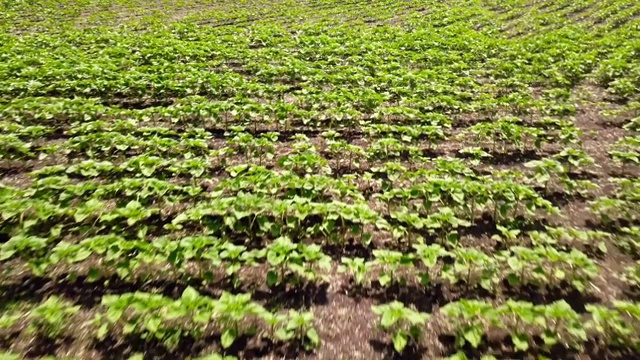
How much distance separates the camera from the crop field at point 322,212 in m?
3.52

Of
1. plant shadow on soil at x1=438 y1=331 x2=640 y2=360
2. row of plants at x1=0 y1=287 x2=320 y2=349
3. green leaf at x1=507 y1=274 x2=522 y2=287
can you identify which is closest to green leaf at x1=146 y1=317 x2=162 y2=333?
row of plants at x1=0 y1=287 x2=320 y2=349

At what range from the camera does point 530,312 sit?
331 centimetres

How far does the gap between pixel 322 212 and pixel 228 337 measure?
203cm

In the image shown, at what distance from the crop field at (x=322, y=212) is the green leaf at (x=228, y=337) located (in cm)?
12

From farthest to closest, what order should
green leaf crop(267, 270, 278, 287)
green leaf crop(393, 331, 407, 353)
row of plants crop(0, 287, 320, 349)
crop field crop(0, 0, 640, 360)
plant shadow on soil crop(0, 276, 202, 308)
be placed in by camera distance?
green leaf crop(267, 270, 278, 287)
plant shadow on soil crop(0, 276, 202, 308)
crop field crop(0, 0, 640, 360)
row of plants crop(0, 287, 320, 349)
green leaf crop(393, 331, 407, 353)

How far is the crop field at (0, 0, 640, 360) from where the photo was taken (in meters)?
3.52

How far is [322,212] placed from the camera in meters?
4.98

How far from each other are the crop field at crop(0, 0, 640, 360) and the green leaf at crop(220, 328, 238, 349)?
12cm

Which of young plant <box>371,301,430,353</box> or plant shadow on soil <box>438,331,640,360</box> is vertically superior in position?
young plant <box>371,301,430,353</box>

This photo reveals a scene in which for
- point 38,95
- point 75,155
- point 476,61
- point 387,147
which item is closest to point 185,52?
point 38,95

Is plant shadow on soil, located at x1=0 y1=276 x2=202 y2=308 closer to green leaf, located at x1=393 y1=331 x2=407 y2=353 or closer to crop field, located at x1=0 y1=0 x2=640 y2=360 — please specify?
crop field, located at x1=0 y1=0 x2=640 y2=360

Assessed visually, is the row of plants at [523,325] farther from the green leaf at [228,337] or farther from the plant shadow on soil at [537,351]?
the green leaf at [228,337]

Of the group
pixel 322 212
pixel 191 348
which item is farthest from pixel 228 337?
pixel 322 212

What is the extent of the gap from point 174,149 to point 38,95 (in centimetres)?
488
